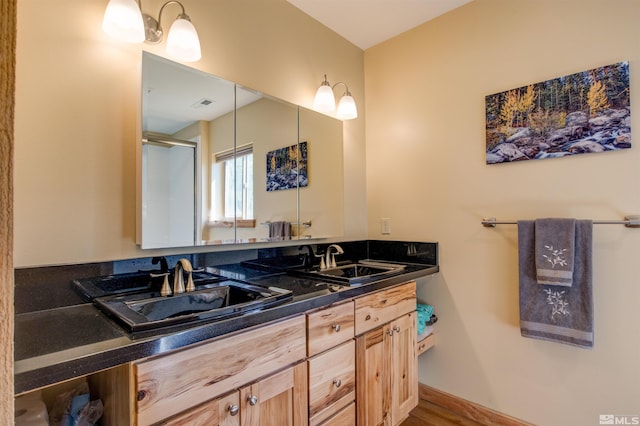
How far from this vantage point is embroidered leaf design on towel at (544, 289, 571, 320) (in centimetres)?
152

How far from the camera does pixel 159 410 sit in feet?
2.60

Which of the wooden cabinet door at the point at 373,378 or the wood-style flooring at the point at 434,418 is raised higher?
the wooden cabinet door at the point at 373,378

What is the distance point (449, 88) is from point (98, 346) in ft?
6.98

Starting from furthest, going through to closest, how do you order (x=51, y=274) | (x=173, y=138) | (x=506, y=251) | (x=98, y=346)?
(x=506, y=251) → (x=173, y=138) → (x=51, y=274) → (x=98, y=346)

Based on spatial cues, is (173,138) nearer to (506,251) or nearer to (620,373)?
(506,251)

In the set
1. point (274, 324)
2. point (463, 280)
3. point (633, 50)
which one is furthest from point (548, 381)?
point (633, 50)

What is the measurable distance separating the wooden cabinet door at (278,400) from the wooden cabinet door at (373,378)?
0.34 m

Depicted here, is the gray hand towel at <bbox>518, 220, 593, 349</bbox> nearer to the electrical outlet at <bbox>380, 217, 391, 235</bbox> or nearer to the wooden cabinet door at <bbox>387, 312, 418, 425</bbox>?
the wooden cabinet door at <bbox>387, 312, 418, 425</bbox>

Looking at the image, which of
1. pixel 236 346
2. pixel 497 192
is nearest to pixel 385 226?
pixel 497 192

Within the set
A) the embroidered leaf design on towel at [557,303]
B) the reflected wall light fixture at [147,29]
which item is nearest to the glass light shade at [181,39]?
the reflected wall light fixture at [147,29]

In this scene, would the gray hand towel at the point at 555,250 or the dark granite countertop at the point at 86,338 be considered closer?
the dark granite countertop at the point at 86,338

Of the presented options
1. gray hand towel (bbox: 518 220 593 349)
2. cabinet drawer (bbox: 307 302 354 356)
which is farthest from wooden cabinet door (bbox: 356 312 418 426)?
gray hand towel (bbox: 518 220 593 349)

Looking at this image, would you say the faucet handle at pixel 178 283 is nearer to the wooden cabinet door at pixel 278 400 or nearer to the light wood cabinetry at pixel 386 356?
the wooden cabinet door at pixel 278 400

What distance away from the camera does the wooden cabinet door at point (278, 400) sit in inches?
38.2
